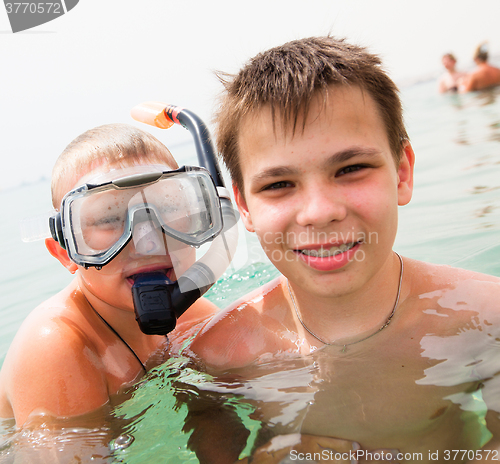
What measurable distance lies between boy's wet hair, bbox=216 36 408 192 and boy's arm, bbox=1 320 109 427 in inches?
36.2

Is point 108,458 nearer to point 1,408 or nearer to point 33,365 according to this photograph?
point 33,365

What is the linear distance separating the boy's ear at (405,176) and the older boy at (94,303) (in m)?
0.90

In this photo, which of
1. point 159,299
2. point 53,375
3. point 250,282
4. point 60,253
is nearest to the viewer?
point 53,375

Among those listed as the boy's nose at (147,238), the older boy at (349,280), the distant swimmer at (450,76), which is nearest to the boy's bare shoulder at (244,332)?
the older boy at (349,280)

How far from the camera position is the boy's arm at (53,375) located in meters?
1.73

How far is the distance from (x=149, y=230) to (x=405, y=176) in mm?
1024

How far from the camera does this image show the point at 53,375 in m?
1.75

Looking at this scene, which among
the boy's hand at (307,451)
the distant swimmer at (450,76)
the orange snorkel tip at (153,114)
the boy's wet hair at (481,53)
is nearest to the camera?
the boy's hand at (307,451)

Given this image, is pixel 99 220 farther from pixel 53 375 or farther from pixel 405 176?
pixel 405 176

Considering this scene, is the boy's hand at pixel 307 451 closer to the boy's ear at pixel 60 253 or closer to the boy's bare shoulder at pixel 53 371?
the boy's bare shoulder at pixel 53 371

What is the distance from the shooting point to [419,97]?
1345 cm

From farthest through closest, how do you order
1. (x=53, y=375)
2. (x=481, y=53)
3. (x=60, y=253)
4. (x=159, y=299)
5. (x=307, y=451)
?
(x=481, y=53) < (x=60, y=253) < (x=159, y=299) < (x=53, y=375) < (x=307, y=451)

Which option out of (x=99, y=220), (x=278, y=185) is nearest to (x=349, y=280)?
(x=278, y=185)

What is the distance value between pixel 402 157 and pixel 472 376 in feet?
2.68
